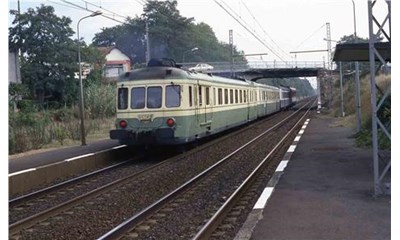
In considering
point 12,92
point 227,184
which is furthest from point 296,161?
point 12,92

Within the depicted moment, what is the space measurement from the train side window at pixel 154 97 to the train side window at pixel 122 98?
0.81 meters

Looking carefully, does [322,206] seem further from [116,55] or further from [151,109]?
[116,55]

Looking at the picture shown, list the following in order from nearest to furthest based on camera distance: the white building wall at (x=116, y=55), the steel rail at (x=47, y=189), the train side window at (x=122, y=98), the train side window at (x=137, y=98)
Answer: the steel rail at (x=47, y=189) < the train side window at (x=137, y=98) < the train side window at (x=122, y=98) < the white building wall at (x=116, y=55)

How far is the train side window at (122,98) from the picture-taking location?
1666cm

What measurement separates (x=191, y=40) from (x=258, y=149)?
140 feet

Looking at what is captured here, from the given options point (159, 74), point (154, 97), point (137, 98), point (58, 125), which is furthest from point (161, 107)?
point (58, 125)

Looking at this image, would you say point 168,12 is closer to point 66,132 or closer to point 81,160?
point 66,132

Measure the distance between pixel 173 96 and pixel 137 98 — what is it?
4.03 feet

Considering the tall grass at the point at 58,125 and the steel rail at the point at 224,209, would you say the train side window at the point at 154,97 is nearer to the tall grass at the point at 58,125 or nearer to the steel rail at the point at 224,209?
the steel rail at the point at 224,209

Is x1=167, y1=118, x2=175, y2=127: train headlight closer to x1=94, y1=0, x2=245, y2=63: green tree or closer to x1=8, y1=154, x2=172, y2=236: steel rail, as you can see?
x1=8, y1=154, x2=172, y2=236: steel rail

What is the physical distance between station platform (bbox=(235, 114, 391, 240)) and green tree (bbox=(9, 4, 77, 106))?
3406cm

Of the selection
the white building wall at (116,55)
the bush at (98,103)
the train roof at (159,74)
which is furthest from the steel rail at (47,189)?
the white building wall at (116,55)

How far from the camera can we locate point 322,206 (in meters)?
8.48

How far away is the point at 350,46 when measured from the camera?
10.6 meters
